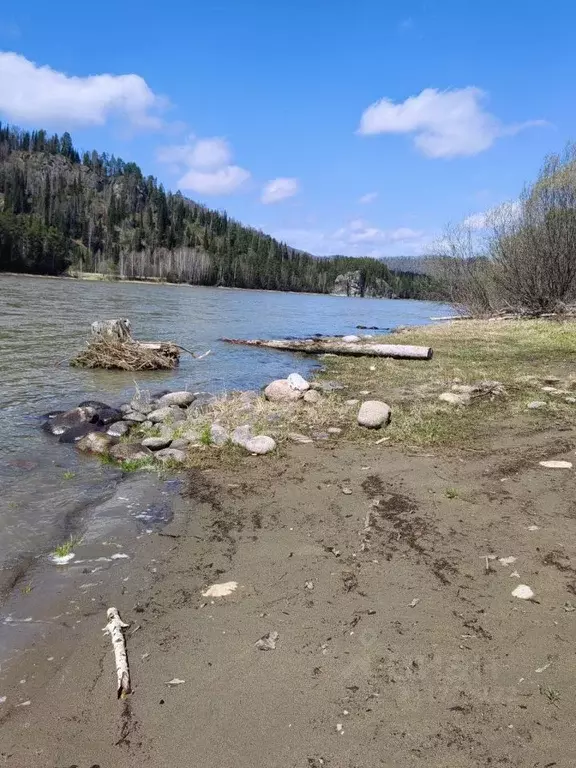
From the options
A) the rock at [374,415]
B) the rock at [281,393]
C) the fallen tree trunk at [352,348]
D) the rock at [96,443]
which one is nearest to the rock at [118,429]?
the rock at [96,443]

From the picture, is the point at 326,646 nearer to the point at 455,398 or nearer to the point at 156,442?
the point at 156,442

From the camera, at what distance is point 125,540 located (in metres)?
4.75

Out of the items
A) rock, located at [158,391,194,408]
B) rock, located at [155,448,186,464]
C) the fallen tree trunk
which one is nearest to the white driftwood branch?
rock, located at [155,448,186,464]

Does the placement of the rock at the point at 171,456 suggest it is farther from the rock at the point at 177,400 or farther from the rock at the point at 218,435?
the rock at the point at 177,400

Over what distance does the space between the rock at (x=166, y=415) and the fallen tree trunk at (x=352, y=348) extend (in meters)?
9.25

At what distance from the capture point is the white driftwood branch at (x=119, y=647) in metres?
2.89

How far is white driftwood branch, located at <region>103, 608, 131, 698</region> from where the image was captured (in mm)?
2887

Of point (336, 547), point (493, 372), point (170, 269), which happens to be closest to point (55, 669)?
point (336, 547)

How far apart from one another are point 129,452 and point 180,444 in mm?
738

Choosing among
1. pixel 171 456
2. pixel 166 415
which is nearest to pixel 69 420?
pixel 166 415

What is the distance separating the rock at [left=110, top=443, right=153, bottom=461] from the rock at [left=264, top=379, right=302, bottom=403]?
3.25 m

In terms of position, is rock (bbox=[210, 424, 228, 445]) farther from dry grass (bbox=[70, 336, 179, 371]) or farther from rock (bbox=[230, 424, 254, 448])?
dry grass (bbox=[70, 336, 179, 371])

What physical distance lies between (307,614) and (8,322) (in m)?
23.9

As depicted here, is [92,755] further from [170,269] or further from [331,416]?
[170,269]
